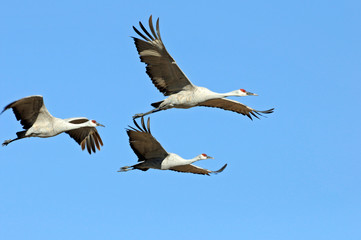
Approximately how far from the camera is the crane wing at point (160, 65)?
703 inches

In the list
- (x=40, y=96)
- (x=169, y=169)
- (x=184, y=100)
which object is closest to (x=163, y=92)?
(x=184, y=100)

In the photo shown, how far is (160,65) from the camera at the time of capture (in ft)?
60.3

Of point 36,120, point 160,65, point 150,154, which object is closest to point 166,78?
point 160,65

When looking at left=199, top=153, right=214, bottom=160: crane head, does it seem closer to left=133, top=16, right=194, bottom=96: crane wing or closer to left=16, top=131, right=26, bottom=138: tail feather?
left=133, top=16, right=194, bottom=96: crane wing

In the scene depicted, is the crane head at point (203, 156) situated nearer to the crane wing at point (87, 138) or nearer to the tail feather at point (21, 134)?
the crane wing at point (87, 138)

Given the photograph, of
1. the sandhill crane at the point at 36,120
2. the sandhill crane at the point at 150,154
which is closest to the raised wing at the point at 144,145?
the sandhill crane at the point at 150,154

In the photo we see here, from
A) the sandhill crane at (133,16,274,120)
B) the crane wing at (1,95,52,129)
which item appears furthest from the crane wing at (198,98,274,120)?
the crane wing at (1,95,52,129)

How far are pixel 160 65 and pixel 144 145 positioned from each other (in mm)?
2159

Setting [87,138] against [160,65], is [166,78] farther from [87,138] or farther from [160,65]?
[87,138]

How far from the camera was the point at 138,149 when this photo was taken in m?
18.6

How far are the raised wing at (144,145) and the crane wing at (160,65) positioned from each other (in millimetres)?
1500

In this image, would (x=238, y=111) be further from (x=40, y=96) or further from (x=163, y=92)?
(x=40, y=96)

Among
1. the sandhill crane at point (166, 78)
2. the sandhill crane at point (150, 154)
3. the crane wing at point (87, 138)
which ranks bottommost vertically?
the sandhill crane at point (150, 154)

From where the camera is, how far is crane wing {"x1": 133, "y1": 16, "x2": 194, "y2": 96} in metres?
17.8
